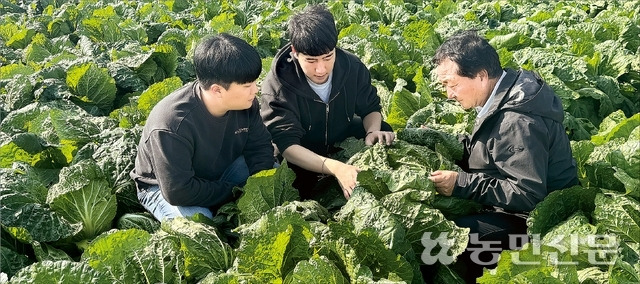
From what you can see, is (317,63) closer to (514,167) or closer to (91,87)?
(514,167)

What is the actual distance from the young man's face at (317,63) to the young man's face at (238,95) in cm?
55

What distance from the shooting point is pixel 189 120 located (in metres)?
3.45

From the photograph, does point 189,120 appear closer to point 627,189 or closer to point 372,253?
point 372,253

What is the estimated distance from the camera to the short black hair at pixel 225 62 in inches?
129

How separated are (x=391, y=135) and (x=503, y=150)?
1.01 metres

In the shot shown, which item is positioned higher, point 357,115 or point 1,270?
point 1,270

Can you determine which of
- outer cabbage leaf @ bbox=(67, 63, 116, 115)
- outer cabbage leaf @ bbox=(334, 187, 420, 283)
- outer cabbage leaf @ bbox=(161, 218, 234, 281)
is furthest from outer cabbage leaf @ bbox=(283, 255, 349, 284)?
outer cabbage leaf @ bbox=(67, 63, 116, 115)

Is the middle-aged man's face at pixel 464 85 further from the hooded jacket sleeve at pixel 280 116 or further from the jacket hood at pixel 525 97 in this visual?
the hooded jacket sleeve at pixel 280 116

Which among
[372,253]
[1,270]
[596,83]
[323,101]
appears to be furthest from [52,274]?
[596,83]

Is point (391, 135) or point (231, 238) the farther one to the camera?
point (391, 135)

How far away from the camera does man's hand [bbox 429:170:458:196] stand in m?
3.56

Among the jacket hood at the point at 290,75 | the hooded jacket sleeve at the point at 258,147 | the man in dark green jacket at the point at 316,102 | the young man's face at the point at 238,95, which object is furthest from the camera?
the jacket hood at the point at 290,75

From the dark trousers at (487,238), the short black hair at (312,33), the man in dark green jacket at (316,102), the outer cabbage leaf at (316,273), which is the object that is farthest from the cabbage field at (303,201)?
the short black hair at (312,33)

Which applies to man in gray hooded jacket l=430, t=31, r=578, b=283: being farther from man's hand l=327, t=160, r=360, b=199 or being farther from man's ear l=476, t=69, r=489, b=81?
man's hand l=327, t=160, r=360, b=199
